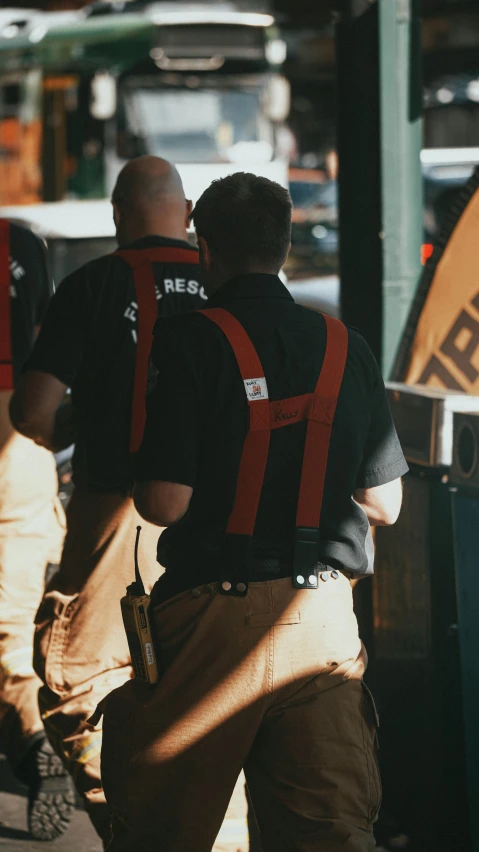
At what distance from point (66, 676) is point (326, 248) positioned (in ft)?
46.5

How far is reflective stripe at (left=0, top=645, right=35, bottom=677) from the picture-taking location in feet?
13.0

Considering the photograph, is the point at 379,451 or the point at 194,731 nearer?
the point at 194,731

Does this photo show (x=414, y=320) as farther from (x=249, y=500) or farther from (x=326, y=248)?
(x=326, y=248)

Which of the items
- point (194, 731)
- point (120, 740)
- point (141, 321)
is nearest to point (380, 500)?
point (194, 731)

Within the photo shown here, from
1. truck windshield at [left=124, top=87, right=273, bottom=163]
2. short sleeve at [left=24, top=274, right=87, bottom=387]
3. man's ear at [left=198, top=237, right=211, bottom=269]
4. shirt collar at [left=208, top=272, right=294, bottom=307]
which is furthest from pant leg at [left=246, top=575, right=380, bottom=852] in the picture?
truck windshield at [left=124, top=87, right=273, bottom=163]

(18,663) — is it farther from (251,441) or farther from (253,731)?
(251,441)

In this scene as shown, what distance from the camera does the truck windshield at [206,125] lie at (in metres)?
17.9

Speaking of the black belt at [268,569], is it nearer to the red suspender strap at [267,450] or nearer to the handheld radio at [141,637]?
the red suspender strap at [267,450]

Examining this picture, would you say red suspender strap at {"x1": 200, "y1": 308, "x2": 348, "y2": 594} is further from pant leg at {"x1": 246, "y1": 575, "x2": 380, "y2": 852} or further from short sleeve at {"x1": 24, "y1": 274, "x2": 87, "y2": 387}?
short sleeve at {"x1": 24, "y1": 274, "x2": 87, "y2": 387}

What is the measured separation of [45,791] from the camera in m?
3.86

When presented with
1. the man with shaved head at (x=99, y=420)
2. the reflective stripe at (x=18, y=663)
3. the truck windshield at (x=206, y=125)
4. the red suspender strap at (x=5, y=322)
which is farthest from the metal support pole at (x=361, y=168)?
the truck windshield at (x=206, y=125)

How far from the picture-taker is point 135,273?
328 cm

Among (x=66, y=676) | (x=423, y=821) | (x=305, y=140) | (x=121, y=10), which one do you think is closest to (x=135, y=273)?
(x=66, y=676)

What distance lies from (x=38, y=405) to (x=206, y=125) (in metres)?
15.5
